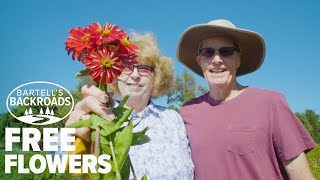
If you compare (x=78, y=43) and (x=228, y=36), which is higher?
(x=228, y=36)

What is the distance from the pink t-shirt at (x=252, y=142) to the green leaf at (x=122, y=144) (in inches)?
49.6

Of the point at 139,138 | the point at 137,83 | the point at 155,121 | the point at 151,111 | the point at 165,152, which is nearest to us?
the point at 139,138

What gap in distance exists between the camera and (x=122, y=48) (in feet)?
5.26

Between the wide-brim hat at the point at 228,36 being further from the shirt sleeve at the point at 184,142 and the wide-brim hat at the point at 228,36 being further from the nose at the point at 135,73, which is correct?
the shirt sleeve at the point at 184,142

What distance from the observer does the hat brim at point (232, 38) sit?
118 inches

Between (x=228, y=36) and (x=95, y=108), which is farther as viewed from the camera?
(x=228, y=36)

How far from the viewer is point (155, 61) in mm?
3205

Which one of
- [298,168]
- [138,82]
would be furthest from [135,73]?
[298,168]

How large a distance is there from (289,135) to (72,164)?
1430 mm

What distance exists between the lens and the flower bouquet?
1.52 meters

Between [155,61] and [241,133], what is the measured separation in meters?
0.81

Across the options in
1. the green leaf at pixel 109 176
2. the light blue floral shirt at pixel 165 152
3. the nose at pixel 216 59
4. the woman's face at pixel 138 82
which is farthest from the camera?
the woman's face at pixel 138 82

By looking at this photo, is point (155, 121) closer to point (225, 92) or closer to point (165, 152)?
point (165, 152)

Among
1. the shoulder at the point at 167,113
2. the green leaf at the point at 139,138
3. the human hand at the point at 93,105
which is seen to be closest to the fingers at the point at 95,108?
the human hand at the point at 93,105
